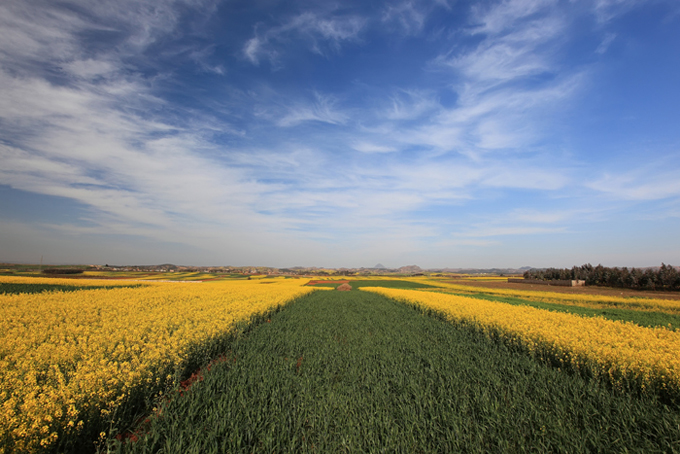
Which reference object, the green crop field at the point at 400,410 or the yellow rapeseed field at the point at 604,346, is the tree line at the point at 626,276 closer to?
the yellow rapeseed field at the point at 604,346

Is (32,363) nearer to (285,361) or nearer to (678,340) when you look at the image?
(285,361)

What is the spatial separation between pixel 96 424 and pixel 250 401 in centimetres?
217

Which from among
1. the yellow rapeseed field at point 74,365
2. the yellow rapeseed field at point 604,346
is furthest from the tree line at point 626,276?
the yellow rapeseed field at point 74,365

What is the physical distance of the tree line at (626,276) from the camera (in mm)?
40219

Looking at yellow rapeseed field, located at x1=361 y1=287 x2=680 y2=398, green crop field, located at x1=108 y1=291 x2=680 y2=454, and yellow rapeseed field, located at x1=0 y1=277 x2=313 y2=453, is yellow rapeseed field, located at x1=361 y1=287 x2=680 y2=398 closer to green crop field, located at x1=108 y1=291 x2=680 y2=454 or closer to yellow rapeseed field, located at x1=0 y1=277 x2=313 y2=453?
green crop field, located at x1=108 y1=291 x2=680 y2=454

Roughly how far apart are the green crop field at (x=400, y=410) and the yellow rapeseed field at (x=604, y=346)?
0.46 metres

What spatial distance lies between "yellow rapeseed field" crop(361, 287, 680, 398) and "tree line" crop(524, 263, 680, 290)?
51.1 meters

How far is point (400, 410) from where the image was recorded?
470cm

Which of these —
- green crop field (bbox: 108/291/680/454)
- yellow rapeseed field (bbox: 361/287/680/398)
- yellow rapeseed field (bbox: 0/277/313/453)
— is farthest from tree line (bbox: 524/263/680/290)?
yellow rapeseed field (bbox: 0/277/313/453)

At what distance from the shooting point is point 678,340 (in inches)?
264

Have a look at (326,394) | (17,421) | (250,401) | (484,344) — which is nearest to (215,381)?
(250,401)

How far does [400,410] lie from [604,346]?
5.49 m

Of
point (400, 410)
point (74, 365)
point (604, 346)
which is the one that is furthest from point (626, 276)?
point (74, 365)

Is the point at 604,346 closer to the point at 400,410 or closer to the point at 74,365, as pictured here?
the point at 400,410
